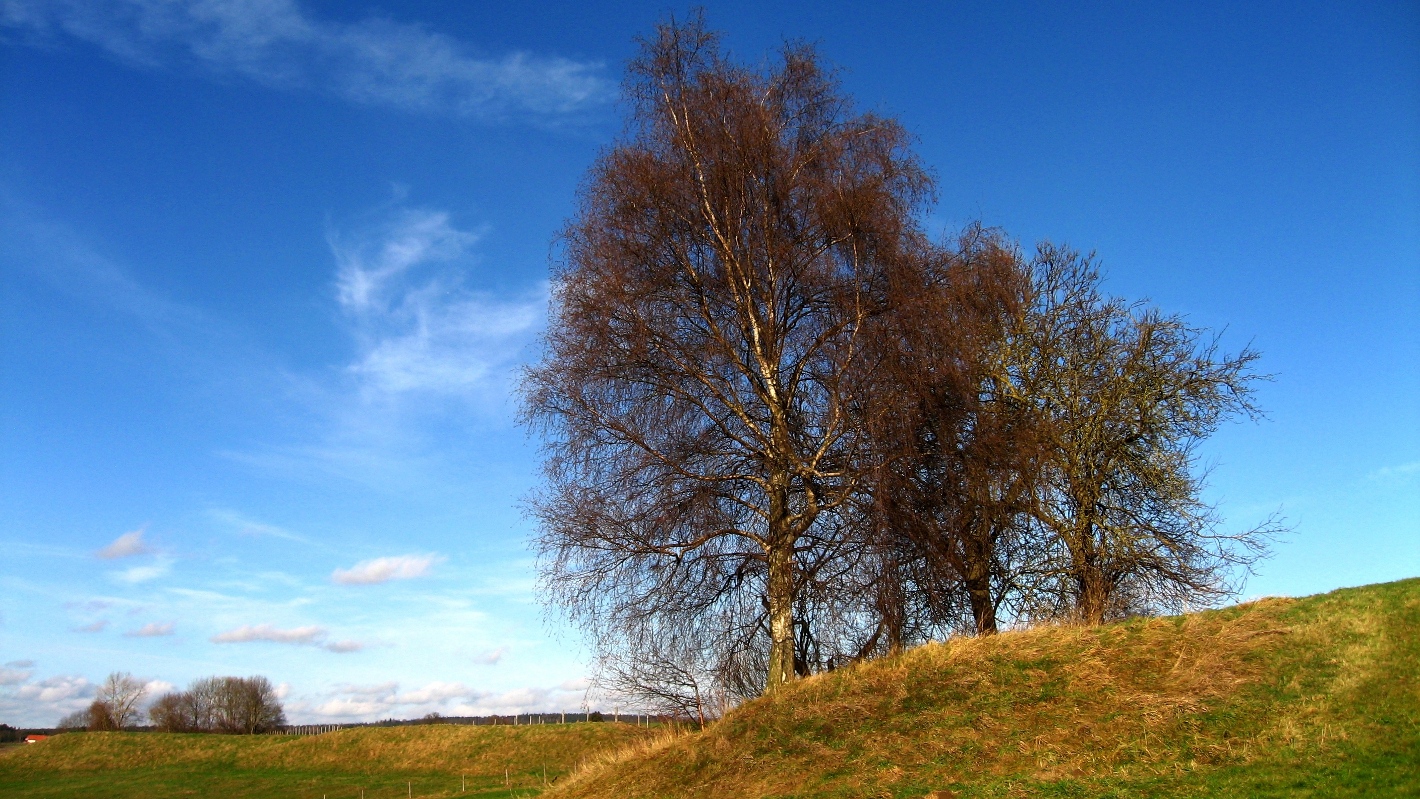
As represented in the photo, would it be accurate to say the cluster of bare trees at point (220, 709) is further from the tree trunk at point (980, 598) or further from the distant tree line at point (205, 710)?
the tree trunk at point (980, 598)

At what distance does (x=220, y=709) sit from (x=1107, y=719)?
87981 millimetres

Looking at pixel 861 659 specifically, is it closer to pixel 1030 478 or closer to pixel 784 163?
pixel 1030 478

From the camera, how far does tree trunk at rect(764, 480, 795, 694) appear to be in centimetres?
1471

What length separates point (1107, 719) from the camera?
1137cm

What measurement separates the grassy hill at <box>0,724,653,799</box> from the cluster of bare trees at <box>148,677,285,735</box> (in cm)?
2986

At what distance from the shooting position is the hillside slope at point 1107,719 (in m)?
10.1

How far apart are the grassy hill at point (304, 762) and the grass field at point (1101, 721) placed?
55.0 feet

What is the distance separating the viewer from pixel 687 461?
15.2 meters

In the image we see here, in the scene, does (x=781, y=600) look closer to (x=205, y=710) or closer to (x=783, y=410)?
(x=783, y=410)

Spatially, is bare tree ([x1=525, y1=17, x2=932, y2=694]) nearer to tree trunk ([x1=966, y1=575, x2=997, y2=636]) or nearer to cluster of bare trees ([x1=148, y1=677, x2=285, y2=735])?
tree trunk ([x1=966, y1=575, x2=997, y2=636])

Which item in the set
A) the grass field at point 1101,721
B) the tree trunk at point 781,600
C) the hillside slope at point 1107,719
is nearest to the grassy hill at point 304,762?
the tree trunk at point 781,600

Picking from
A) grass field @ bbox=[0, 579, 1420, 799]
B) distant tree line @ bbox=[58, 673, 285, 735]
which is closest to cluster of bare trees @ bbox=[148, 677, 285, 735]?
distant tree line @ bbox=[58, 673, 285, 735]

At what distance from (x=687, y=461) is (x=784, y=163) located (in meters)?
5.63

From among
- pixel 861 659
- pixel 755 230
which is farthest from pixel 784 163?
pixel 861 659
